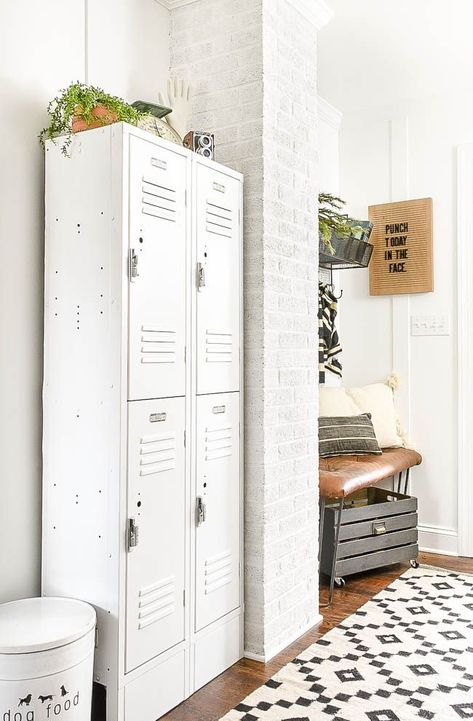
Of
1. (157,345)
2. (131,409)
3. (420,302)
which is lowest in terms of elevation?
(131,409)

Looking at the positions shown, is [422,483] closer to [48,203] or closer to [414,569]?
[414,569]

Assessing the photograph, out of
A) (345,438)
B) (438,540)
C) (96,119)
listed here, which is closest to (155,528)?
(96,119)

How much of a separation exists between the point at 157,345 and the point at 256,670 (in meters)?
1.31

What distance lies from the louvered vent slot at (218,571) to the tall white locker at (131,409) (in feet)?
0.04

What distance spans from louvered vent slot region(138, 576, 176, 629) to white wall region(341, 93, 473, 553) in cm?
239

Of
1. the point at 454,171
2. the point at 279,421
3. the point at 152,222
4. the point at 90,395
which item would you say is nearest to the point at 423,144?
the point at 454,171

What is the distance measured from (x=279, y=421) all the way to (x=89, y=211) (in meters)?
1.17

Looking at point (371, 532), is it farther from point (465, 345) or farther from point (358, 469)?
point (465, 345)

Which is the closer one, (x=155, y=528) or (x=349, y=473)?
(x=155, y=528)

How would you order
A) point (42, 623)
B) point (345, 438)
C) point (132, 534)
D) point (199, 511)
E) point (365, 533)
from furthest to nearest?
point (345, 438) → point (365, 533) → point (199, 511) → point (132, 534) → point (42, 623)

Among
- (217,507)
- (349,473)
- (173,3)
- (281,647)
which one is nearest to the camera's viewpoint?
(217,507)

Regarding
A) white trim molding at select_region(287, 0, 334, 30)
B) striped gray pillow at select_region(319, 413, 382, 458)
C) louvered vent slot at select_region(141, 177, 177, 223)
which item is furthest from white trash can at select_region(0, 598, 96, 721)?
white trim molding at select_region(287, 0, 334, 30)

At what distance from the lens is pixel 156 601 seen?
7.32 feet

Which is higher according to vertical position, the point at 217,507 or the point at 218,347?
the point at 218,347
